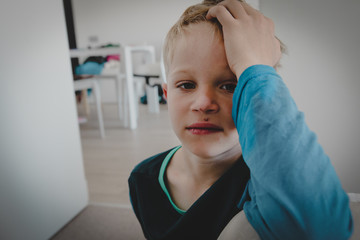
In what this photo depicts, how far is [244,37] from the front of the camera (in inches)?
16.7

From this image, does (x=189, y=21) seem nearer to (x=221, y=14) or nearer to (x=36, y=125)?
(x=221, y=14)

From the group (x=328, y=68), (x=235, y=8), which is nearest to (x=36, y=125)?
(x=235, y=8)

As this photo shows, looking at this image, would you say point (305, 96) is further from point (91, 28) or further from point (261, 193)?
point (91, 28)

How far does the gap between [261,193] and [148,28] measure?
4017 millimetres

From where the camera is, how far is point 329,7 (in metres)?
0.50

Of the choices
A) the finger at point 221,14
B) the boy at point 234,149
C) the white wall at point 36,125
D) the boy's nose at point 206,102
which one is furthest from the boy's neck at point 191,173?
the white wall at point 36,125

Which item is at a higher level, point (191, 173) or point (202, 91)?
point (202, 91)

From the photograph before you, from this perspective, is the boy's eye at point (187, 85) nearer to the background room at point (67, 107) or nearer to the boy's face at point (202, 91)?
the boy's face at point (202, 91)

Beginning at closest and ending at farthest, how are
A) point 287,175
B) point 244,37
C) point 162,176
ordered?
point 287,175, point 244,37, point 162,176

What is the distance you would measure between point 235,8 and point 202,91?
0.48 ft

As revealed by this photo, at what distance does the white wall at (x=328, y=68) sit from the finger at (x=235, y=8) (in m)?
0.11

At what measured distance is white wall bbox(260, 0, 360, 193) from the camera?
0.50m

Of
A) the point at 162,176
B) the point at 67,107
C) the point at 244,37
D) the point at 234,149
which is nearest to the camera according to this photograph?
the point at 244,37

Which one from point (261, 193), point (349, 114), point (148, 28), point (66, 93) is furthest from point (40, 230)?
point (148, 28)
